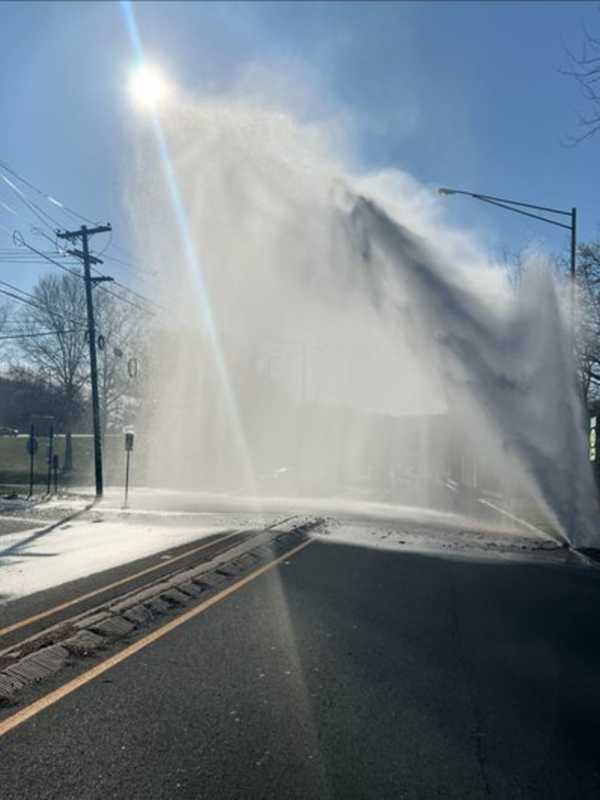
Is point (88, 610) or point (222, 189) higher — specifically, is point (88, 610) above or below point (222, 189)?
below

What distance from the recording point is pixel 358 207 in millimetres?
18016

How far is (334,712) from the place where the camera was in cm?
472

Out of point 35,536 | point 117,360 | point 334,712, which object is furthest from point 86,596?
point 117,360

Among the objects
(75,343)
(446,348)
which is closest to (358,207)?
(446,348)

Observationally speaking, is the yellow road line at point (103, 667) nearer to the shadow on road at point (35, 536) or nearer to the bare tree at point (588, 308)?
the shadow on road at point (35, 536)

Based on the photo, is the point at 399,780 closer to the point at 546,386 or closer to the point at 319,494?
the point at 546,386

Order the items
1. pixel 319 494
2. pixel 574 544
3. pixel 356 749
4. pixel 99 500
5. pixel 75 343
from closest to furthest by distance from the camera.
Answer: pixel 356 749
pixel 574 544
pixel 99 500
pixel 319 494
pixel 75 343

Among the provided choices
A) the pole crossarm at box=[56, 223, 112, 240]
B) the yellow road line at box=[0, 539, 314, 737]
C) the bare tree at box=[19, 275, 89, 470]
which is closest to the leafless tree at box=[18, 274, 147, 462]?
the bare tree at box=[19, 275, 89, 470]

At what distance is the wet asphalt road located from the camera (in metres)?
3.75

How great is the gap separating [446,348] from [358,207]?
4078 millimetres

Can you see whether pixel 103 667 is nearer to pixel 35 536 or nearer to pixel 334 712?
pixel 334 712

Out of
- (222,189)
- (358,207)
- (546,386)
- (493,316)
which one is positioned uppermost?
(222,189)

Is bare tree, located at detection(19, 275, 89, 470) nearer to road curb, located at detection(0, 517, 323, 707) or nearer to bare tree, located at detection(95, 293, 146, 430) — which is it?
bare tree, located at detection(95, 293, 146, 430)

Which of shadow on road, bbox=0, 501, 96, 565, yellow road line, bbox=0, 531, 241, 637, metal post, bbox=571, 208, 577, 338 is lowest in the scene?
shadow on road, bbox=0, 501, 96, 565
